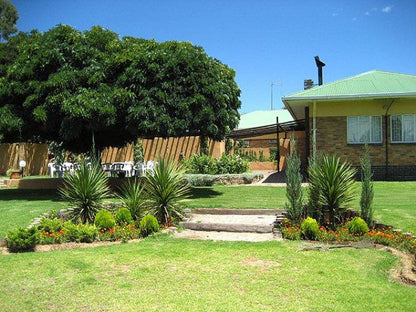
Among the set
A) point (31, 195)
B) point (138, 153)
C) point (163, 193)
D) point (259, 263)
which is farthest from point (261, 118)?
point (259, 263)

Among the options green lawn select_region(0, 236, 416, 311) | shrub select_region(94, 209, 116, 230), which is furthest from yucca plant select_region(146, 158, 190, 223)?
green lawn select_region(0, 236, 416, 311)

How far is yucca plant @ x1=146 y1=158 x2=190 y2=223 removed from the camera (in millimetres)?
9805

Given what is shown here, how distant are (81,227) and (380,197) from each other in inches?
355

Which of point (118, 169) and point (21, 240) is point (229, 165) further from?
point (21, 240)

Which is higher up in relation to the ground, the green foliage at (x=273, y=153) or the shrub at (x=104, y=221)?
the green foliage at (x=273, y=153)

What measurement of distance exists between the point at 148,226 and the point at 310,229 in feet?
11.2

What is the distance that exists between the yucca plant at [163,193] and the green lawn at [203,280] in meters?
1.96

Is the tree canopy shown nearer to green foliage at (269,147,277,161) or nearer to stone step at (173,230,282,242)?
stone step at (173,230,282,242)

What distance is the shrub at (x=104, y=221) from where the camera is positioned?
902cm

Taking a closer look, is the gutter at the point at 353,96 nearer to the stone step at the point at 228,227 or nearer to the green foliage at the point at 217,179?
the green foliage at the point at 217,179

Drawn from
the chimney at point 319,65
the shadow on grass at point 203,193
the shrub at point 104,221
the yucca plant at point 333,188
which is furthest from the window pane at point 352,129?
the shrub at point 104,221

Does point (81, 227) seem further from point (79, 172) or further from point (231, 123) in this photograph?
point (231, 123)

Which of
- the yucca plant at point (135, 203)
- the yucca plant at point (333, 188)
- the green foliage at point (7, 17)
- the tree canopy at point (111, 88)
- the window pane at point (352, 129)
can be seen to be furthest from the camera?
the green foliage at point (7, 17)

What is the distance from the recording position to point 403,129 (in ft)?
60.4
